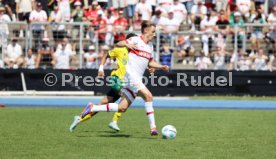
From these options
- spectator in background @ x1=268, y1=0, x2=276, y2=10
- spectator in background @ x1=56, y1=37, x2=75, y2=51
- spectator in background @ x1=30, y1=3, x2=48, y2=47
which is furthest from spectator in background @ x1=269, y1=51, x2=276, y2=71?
spectator in background @ x1=30, y1=3, x2=48, y2=47

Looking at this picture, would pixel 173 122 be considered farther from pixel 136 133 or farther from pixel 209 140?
pixel 209 140

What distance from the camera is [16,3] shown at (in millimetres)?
29672

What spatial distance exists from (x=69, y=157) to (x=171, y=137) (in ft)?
11.2

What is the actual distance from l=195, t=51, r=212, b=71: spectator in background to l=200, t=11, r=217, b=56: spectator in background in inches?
5.9

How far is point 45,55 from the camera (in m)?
28.3

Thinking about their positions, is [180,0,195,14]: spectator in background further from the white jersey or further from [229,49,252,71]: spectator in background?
the white jersey

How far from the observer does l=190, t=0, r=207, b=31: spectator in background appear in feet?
95.6

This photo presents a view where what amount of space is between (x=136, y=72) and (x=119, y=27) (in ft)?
46.4

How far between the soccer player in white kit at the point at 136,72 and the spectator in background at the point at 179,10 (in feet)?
47.2

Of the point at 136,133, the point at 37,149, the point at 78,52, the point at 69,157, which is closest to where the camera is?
the point at 69,157

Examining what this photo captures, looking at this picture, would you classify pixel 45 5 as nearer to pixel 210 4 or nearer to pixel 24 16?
pixel 24 16

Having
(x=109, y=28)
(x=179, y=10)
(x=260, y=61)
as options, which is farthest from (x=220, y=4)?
(x=109, y=28)

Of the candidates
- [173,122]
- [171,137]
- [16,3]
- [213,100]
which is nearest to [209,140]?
[171,137]

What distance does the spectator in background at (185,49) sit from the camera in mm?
28531
